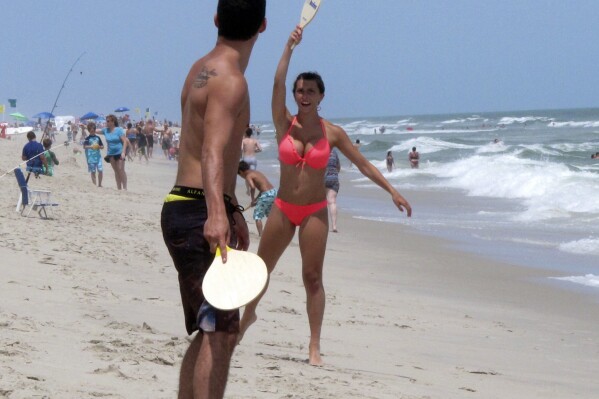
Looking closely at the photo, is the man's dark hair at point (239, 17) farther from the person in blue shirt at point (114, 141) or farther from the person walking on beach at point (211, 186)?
the person in blue shirt at point (114, 141)

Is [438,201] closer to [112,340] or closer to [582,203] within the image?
[582,203]

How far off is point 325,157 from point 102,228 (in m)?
6.12

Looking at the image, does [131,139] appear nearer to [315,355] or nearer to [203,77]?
[315,355]

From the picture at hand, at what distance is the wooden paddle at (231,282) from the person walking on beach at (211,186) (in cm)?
4

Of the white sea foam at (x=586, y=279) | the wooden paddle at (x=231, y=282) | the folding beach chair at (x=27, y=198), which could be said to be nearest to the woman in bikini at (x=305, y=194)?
the wooden paddle at (x=231, y=282)

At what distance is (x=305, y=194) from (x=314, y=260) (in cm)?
36

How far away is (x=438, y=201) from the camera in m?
21.8

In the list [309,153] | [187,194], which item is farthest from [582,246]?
[187,194]

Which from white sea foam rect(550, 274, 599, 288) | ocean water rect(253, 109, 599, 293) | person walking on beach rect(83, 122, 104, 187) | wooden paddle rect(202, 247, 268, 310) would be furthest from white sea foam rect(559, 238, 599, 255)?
wooden paddle rect(202, 247, 268, 310)

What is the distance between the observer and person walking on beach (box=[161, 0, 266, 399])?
10.9ft

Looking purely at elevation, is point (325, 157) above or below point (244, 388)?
above

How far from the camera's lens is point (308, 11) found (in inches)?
186

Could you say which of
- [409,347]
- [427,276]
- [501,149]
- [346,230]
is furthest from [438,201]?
[501,149]

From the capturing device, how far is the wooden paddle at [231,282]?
129 inches
